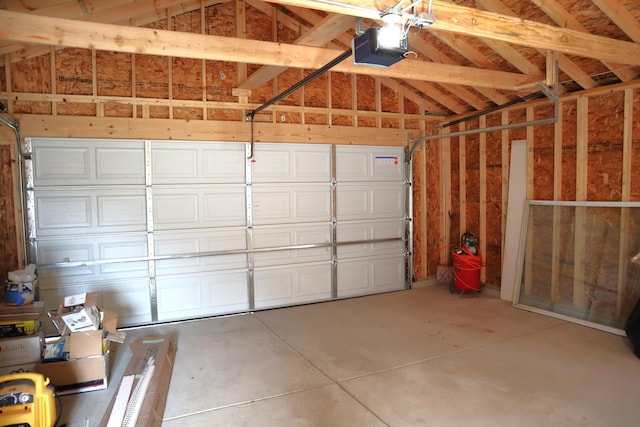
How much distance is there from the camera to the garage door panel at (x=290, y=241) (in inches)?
218

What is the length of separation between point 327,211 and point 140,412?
3.66 m

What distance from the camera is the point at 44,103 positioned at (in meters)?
4.59

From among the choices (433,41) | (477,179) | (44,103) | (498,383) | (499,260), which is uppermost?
(433,41)

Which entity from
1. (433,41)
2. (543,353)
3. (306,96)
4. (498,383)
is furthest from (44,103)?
(543,353)

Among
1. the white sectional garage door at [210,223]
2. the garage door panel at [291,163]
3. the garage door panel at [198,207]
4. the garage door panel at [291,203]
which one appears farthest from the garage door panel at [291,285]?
the garage door panel at [291,163]

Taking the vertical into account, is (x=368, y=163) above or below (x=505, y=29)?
below

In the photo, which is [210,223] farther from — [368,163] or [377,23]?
[377,23]

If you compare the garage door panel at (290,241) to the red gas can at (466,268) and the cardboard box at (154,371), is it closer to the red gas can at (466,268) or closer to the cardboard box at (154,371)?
the cardboard box at (154,371)

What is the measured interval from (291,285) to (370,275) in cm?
130

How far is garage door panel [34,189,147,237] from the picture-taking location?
4605 mm

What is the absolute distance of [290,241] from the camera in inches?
225

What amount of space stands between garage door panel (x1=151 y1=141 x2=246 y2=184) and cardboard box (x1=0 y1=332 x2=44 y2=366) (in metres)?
2.23

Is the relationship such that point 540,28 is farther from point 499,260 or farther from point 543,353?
point 499,260

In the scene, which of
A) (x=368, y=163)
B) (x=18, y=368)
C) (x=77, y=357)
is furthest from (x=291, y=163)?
(x=18, y=368)
